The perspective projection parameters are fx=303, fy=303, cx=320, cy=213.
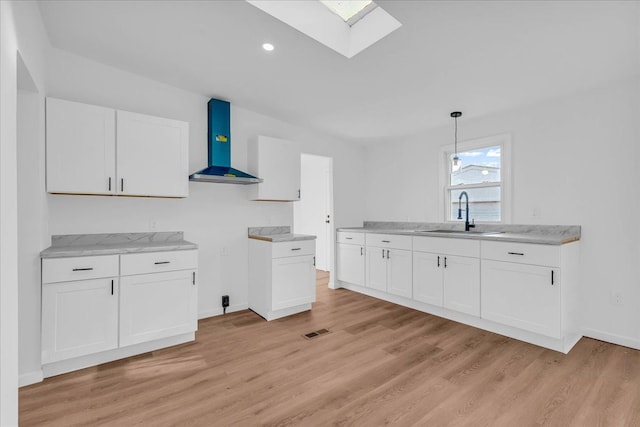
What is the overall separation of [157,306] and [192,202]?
1184mm

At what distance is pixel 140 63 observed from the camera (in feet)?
9.05

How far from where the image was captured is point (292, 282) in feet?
11.5

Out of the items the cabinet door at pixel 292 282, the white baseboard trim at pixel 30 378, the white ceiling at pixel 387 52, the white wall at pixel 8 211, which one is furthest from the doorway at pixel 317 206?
the white wall at pixel 8 211

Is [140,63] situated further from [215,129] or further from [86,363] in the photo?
[86,363]

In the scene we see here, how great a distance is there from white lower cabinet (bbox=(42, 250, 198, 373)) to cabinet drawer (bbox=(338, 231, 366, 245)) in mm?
2297

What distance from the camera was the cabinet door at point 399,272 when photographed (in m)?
3.68

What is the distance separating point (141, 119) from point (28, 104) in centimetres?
75

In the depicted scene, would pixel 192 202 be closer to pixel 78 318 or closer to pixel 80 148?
pixel 80 148

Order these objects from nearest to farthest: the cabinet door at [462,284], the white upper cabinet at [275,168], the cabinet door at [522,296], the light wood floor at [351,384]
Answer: the light wood floor at [351,384] < the cabinet door at [522,296] < the cabinet door at [462,284] < the white upper cabinet at [275,168]

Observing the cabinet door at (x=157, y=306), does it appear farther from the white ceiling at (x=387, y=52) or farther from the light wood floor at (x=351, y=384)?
the white ceiling at (x=387, y=52)

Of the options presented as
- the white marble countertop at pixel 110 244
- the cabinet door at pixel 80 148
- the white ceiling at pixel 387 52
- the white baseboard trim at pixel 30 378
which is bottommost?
the white baseboard trim at pixel 30 378

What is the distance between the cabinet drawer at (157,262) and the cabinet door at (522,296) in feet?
9.27

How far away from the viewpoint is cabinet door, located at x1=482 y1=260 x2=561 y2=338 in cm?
255

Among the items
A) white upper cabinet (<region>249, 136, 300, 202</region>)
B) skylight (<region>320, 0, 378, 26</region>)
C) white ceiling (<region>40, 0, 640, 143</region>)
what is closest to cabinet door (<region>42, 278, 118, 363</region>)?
white upper cabinet (<region>249, 136, 300, 202</region>)
